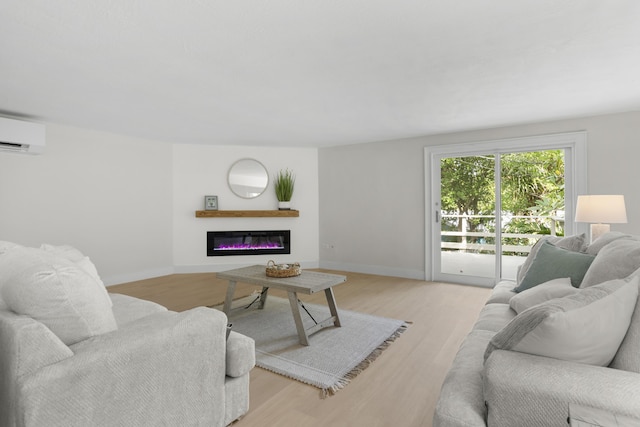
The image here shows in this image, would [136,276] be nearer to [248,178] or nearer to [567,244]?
[248,178]

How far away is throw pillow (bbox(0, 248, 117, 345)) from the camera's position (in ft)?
4.28

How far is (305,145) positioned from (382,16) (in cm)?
403

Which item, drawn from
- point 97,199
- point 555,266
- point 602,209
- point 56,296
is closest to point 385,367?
point 555,266

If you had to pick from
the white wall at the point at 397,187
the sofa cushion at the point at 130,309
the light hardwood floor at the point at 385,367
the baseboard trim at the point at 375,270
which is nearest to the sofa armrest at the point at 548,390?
the light hardwood floor at the point at 385,367

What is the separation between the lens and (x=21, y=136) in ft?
12.5

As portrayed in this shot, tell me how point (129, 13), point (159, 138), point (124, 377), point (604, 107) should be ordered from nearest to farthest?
1. point (124, 377)
2. point (129, 13)
3. point (604, 107)
4. point (159, 138)

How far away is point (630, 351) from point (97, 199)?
217 inches

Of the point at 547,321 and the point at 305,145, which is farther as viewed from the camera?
the point at 305,145

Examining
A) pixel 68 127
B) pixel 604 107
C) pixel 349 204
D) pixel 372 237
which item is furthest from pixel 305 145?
pixel 604 107

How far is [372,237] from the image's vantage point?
564 centimetres

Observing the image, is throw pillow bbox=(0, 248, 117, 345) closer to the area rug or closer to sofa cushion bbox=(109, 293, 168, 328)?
sofa cushion bbox=(109, 293, 168, 328)

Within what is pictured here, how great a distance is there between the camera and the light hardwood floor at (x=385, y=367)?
72.7 inches

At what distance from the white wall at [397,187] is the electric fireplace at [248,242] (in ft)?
2.36

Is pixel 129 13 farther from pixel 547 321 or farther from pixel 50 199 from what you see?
pixel 50 199
